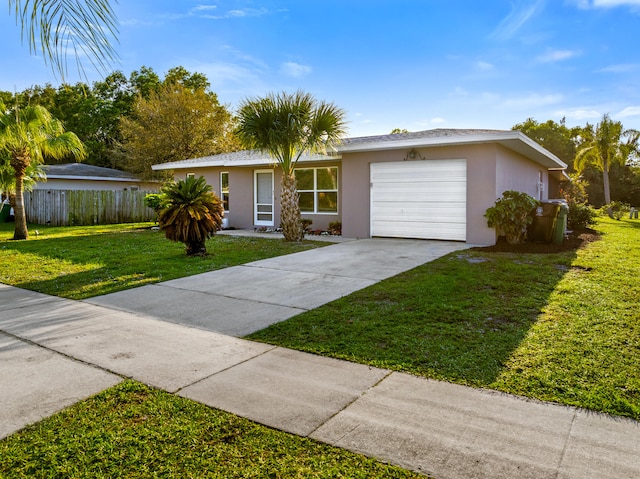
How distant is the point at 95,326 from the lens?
16.1 feet

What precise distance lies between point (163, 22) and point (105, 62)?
46 centimetres

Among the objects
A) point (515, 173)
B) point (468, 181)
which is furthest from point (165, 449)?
point (515, 173)

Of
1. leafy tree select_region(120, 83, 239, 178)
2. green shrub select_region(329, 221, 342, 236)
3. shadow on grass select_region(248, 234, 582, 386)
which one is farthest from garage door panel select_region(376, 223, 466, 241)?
leafy tree select_region(120, 83, 239, 178)

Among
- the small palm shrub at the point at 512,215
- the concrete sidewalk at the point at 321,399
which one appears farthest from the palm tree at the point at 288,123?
the concrete sidewalk at the point at 321,399

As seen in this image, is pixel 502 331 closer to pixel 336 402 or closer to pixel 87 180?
pixel 336 402

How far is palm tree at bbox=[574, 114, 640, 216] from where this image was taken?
26188 millimetres

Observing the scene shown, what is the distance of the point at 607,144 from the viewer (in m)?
26.5

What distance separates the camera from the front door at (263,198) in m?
16.2

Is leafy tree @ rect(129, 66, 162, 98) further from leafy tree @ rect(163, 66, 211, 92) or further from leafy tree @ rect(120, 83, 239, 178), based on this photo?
leafy tree @ rect(120, 83, 239, 178)

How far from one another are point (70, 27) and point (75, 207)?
2125 cm

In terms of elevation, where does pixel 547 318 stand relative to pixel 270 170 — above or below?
below

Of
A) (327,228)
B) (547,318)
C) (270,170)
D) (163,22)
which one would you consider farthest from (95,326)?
(270,170)

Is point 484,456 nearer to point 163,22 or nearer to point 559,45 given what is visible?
point 163,22

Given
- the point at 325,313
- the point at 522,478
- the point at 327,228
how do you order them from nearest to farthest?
the point at 522,478 < the point at 325,313 < the point at 327,228
